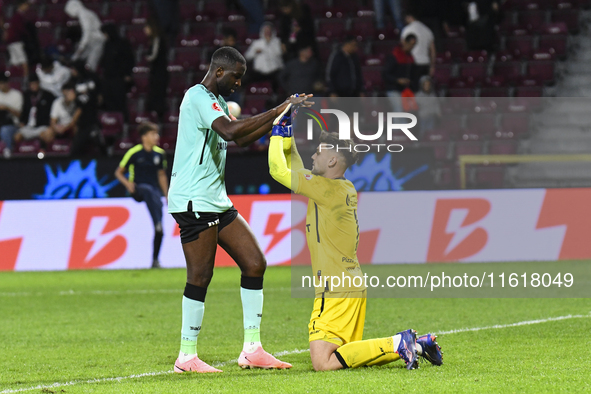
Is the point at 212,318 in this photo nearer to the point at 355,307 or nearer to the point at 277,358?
the point at 277,358

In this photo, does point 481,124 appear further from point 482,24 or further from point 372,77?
point 372,77

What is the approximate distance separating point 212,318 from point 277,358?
257cm

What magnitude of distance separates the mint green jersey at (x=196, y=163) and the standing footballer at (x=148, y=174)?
7805mm

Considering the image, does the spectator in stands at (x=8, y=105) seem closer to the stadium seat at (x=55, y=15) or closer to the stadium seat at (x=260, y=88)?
the stadium seat at (x=55, y=15)

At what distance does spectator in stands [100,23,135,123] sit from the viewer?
17.8 metres

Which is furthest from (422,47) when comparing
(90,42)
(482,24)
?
(90,42)

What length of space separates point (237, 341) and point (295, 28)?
1051cm

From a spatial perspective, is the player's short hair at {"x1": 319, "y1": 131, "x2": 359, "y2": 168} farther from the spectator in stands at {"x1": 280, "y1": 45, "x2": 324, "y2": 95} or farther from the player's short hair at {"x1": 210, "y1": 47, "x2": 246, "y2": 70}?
the spectator in stands at {"x1": 280, "y1": 45, "x2": 324, "y2": 95}

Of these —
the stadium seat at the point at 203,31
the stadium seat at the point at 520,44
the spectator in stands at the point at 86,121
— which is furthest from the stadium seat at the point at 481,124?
the stadium seat at the point at 203,31

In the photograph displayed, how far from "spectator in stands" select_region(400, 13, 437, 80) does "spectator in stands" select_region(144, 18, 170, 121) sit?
4745mm

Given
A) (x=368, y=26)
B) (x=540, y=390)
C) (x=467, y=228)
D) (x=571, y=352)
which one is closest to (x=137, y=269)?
(x=467, y=228)

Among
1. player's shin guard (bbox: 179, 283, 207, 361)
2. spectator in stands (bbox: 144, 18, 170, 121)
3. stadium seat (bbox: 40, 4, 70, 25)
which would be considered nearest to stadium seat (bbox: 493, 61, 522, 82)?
spectator in stands (bbox: 144, 18, 170, 121)

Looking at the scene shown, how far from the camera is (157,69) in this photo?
58.2ft

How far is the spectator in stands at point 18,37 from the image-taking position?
63.6 ft
